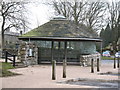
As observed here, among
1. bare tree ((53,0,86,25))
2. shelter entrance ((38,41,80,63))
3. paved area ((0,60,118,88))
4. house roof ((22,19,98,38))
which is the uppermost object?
bare tree ((53,0,86,25))

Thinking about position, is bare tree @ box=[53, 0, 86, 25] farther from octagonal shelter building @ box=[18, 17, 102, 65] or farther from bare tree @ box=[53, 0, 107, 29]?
octagonal shelter building @ box=[18, 17, 102, 65]

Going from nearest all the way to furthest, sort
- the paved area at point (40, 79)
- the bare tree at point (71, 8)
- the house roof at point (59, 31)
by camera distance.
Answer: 1. the paved area at point (40, 79)
2. the house roof at point (59, 31)
3. the bare tree at point (71, 8)

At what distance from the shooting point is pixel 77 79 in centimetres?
1346

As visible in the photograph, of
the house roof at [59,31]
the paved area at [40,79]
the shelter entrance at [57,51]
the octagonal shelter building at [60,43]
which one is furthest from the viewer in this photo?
the shelter entrance at [57,51]

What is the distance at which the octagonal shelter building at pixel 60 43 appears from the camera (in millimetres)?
24484

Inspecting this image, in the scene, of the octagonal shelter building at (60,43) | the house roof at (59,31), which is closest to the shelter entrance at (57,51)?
the octagonal shelter building at (60,43)

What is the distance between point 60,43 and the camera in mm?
26781

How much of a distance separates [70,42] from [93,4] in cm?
2023

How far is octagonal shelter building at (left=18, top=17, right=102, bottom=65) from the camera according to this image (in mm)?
24484

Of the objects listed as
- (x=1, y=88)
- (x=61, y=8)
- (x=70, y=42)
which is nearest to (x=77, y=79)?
(x=1, y=88)

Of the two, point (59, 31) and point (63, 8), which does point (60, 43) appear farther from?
point (63, 8)

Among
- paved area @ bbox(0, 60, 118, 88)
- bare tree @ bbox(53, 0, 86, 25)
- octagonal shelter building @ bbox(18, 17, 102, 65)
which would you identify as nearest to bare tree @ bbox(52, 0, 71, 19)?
bare tree @ bbox(53, 0, 86, 25)

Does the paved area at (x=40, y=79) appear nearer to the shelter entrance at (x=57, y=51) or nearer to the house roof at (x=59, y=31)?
the house roof at (x=59, y=31)

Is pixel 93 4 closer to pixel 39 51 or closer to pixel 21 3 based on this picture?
pixel 21 3
